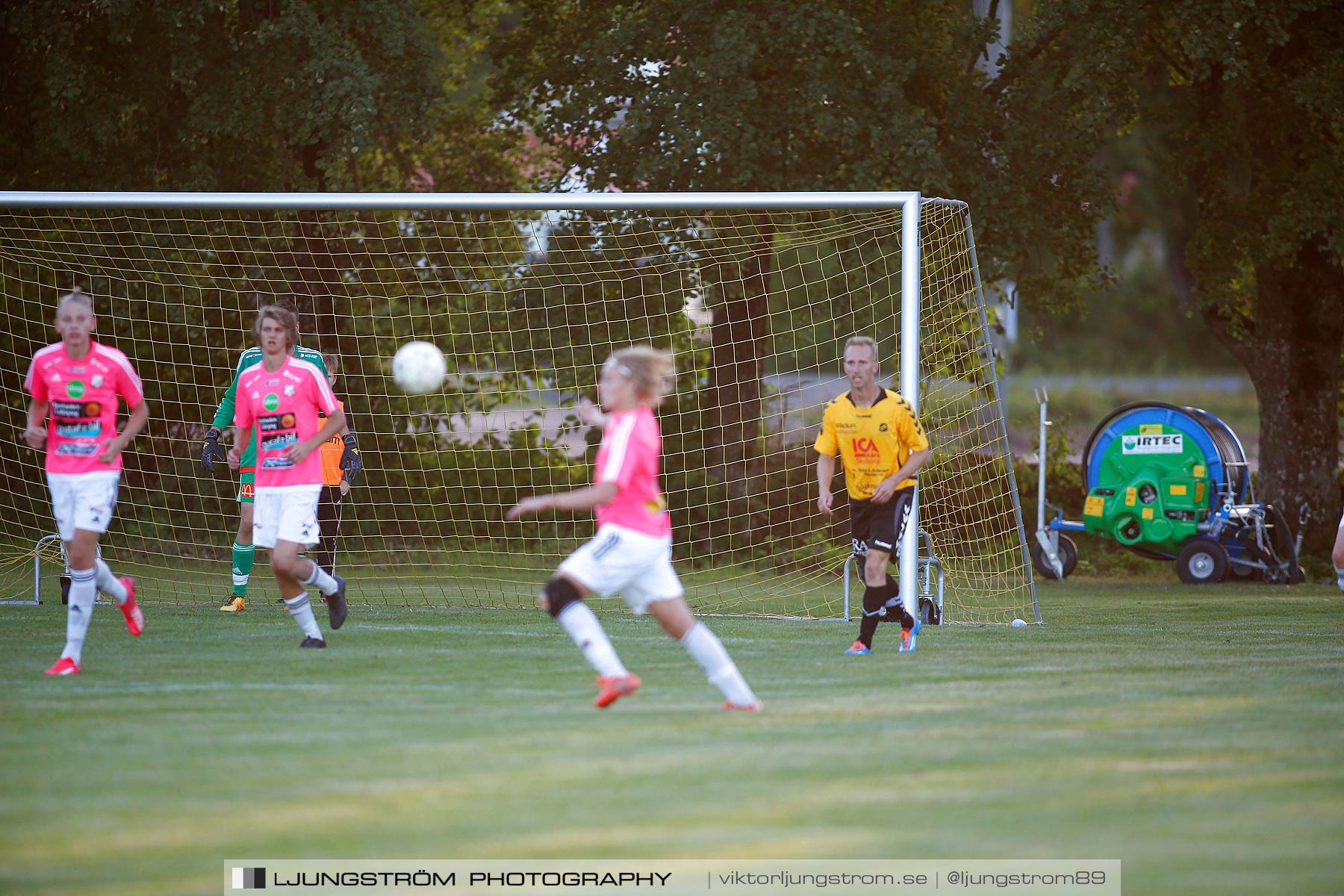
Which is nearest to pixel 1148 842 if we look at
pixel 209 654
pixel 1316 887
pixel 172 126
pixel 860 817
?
pixel 1316 887

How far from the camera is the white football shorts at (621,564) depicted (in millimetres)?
6332

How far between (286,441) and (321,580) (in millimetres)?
1006

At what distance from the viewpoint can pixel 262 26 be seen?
1402cm

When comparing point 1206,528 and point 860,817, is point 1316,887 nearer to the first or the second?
point 860,817

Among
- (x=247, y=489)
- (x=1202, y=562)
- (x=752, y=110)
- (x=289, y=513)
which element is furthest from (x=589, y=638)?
(x=1202, y=562)

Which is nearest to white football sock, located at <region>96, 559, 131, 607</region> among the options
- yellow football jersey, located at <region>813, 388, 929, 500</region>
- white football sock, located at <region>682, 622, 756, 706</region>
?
white football sock, located at <region>682, 622, 756, 706</region>

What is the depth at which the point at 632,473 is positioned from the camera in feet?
21.0

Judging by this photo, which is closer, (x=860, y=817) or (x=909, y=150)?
(x=860, y=817)

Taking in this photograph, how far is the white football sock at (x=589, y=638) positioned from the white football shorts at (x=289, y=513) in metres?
2.59

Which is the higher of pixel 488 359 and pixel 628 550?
pixel 488 359

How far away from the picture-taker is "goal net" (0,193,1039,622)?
14.7 metres

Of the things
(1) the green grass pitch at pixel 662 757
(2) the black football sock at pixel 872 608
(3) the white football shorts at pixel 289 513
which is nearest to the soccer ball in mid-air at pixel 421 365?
(1) the green grass pitch at pixel 662 757

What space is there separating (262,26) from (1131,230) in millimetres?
35980

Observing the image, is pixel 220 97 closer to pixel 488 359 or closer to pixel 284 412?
pixel 488 359
